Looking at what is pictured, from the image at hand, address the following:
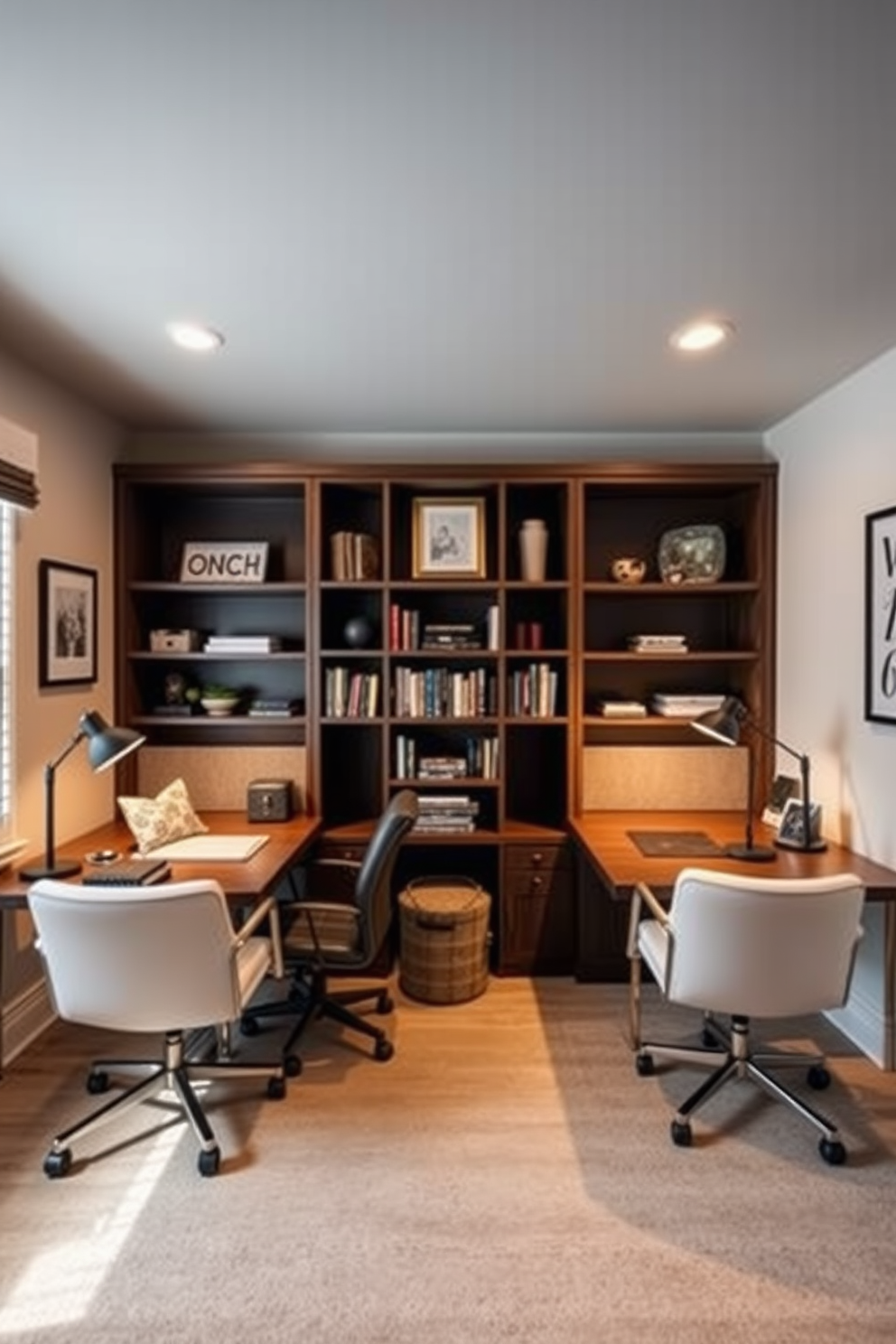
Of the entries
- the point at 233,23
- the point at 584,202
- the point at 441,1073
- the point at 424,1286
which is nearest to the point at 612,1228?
the point at 424,1286

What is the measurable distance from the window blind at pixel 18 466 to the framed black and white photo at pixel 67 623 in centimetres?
30

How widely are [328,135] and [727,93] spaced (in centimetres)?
77

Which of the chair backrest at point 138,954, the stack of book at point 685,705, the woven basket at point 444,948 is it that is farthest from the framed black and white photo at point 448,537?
the chair backrest at point 138,954

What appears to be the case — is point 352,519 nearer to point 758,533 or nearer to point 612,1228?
point 758,533

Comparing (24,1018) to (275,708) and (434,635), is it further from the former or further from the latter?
(434,635)

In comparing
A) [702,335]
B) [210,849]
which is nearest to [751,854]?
[702,335]

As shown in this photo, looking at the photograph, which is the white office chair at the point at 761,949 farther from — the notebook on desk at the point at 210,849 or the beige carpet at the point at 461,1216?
the notebook on desk at the point at 210,849

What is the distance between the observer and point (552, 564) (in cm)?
367

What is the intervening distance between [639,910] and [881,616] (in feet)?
4.39

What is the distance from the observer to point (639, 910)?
251 cm

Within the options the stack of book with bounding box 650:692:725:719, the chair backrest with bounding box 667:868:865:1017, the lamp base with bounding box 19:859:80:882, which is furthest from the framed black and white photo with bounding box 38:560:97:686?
the stack of book with bounding box 650:692:725:719

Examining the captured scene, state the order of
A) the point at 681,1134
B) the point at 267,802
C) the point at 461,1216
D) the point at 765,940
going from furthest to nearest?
the point at 267,802 < the point at 681,1134 < the point at 765,940 < the point at 461,1216

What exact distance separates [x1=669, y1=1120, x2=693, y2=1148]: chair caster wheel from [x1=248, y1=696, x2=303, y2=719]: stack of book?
2187 millimetres

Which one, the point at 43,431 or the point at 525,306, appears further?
the point at 43,431
